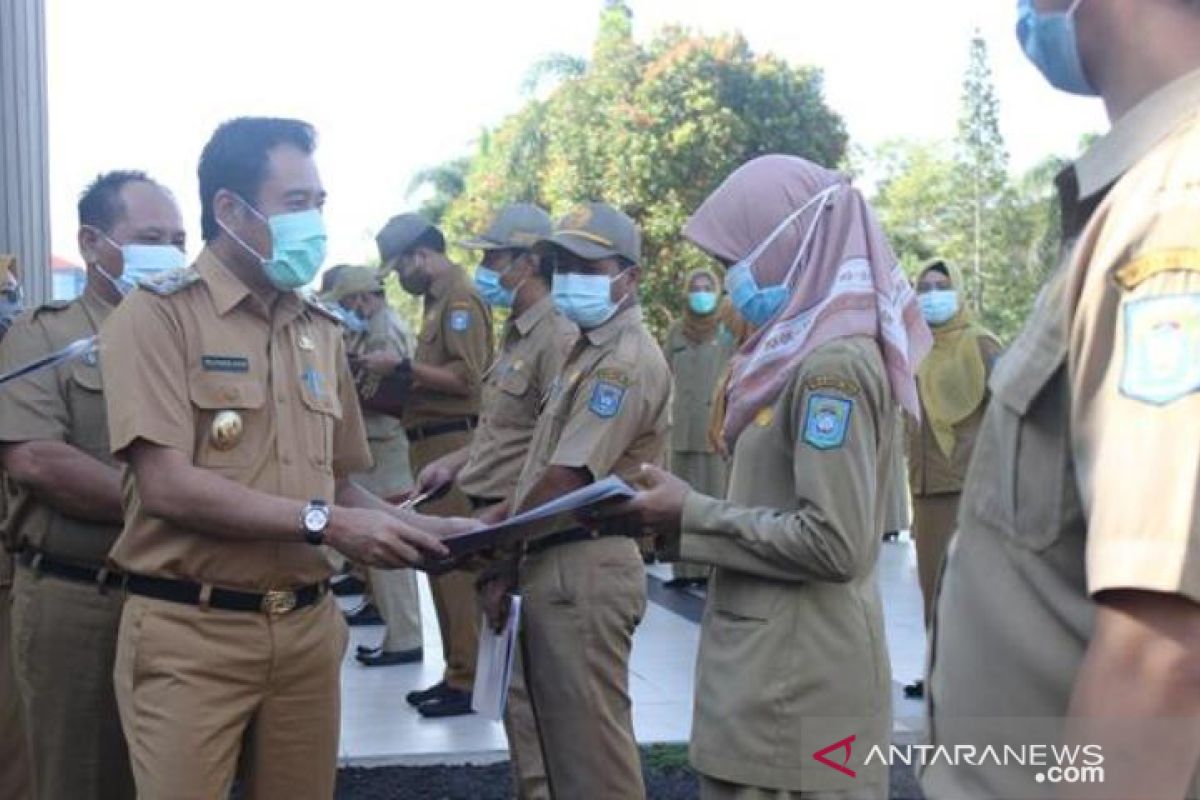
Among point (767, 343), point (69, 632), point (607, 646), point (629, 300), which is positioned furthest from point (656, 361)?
point (69, 632)

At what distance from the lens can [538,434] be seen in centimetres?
420

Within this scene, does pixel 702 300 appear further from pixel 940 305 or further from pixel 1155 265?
pixel 1155 265

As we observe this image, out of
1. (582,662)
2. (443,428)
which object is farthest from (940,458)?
(582,662)

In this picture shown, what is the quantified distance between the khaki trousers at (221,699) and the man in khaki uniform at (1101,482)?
5.69 feet

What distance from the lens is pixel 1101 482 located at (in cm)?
127

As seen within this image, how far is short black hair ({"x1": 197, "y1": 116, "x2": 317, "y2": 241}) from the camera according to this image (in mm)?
3131

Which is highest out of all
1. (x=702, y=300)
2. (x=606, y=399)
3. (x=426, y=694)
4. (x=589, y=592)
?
(x=606, y=399)

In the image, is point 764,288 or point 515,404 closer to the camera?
point 764,288

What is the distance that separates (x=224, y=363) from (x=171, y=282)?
0.22 metres

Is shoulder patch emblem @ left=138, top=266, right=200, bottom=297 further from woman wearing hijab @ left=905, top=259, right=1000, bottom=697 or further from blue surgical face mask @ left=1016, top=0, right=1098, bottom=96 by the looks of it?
woman wearing hijab @ left=905, top=259, right=1000, bottom=697

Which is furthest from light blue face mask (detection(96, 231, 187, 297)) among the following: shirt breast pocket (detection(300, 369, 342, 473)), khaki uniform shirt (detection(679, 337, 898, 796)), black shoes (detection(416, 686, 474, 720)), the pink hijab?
black shoes (detection(416, 686, 474, 720))

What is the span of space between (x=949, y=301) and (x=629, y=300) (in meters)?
2.91

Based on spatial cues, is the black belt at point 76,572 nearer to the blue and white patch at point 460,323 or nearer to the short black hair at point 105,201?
the short black hair at point 105,201

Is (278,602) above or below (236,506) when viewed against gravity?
below
